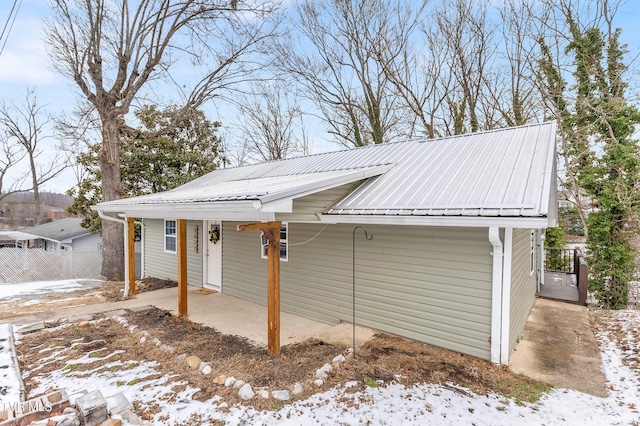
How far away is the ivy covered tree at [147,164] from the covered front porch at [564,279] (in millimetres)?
14320

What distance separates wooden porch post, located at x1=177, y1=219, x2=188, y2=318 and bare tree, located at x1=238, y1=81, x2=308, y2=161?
14582mm

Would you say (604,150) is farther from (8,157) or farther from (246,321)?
(8,157)

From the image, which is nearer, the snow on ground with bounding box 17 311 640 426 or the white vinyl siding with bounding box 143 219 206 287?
the snow on ground with bounding box 17 311 640 426

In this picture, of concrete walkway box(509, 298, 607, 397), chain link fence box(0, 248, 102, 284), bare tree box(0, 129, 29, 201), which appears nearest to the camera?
concrete walkway box(509, 298, 607, 397)

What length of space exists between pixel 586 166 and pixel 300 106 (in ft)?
45.6

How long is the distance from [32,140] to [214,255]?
64.6 feet

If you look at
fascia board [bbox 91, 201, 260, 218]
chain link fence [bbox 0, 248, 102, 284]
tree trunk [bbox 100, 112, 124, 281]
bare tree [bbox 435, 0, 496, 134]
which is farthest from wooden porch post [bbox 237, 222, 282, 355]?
bare tree [bbox 435, 0, 496, 134]

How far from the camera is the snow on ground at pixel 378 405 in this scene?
3.29 metres

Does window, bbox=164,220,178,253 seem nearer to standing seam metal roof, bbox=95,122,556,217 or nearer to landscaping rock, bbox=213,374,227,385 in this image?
standing seam metal roof, bbox=95,122,556,217

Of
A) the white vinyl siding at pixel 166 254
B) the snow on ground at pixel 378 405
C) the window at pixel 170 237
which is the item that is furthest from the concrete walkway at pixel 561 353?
the window at pixel 170 237

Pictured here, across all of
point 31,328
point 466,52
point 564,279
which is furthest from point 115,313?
point 466,52

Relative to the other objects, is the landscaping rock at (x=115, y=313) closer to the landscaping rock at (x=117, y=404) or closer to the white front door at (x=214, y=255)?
the white front door at (x=214, y=255)

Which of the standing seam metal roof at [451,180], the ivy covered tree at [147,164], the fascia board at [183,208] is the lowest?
the fascia board at [183,208]

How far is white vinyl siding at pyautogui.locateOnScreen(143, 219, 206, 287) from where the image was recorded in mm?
9578
